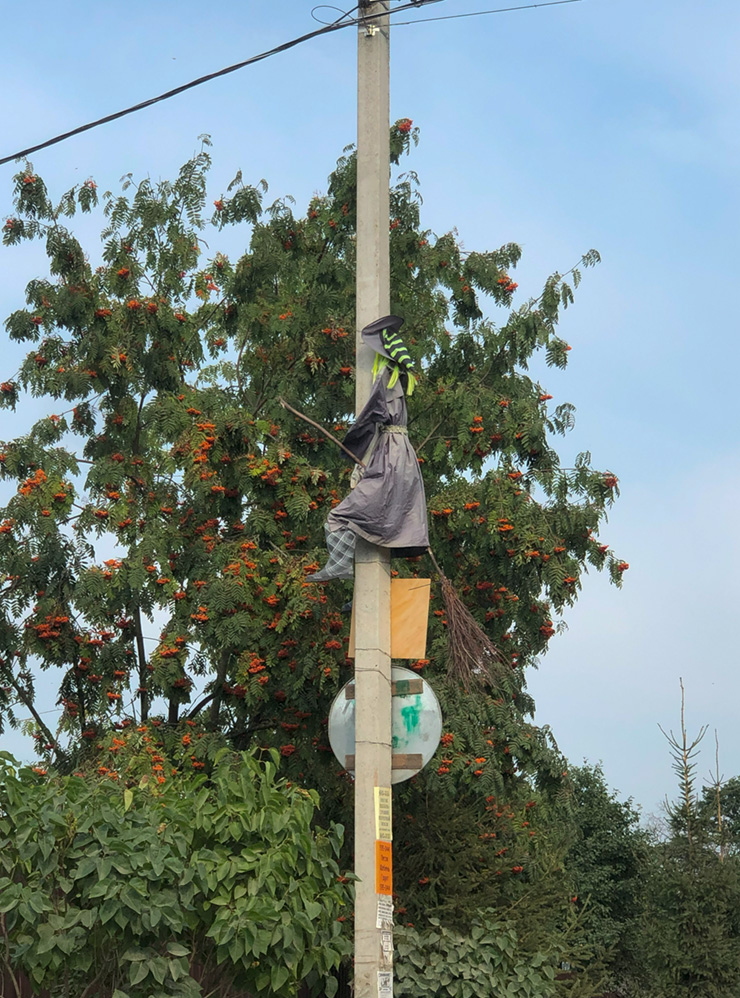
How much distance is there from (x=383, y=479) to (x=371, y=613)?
0.74 metres

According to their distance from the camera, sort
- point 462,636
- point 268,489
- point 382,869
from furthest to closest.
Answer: point 268,489 → point 462,636 → point 382,869

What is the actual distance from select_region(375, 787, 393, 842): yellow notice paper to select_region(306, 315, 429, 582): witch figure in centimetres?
119

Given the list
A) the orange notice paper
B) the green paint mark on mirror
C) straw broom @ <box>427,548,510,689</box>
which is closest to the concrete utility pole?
the orange notice paper

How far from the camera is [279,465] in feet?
43.9

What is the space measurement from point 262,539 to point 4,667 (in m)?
3.75

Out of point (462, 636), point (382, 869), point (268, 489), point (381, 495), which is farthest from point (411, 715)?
point (268, 489)

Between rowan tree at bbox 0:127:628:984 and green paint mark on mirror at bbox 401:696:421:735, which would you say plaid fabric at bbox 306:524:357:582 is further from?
rowan tree at bbox 0:127:628:984

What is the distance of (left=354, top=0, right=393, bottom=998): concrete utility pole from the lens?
6.45 metres

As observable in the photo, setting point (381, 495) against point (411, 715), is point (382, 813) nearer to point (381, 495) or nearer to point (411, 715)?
point (411, 715)

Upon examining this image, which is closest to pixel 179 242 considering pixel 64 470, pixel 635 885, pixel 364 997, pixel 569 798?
pixel 64 470

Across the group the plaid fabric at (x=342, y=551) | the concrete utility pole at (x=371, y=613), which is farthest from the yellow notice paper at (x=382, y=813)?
the plaid fabric at (x=342, y=551)

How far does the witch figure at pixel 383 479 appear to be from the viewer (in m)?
6.97

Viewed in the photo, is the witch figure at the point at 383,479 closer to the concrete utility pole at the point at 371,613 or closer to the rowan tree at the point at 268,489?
the concrete utility pole at the point at 371,613

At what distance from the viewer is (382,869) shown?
6539 millimetres
